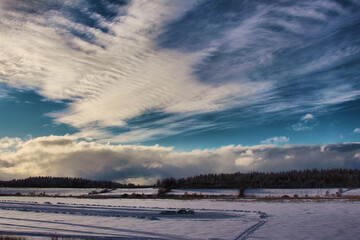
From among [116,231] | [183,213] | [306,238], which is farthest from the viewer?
[183,213]

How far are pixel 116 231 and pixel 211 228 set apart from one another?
7.17 meters

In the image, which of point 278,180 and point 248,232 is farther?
point 278,180

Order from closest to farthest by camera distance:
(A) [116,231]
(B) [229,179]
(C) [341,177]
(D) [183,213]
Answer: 1. (A) [116,231]
2. (D) [183,213]
3. (C) [341,177]
4. (B) [229,179]

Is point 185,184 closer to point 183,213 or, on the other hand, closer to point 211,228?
point 183,213

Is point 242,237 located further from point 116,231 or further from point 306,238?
point 116,231

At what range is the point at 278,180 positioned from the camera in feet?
538

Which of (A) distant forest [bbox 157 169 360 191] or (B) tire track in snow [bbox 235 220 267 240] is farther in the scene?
(A) distant forest [bbox 157 169 360 191]

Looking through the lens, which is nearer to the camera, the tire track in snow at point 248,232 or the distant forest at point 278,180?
the tire track in snow at point 248,232

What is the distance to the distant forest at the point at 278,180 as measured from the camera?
154 m

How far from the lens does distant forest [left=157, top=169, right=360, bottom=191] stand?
154375 mm

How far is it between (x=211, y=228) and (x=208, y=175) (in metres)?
161

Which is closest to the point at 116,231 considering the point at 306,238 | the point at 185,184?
the point at 306,238

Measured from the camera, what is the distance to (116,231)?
23.9m

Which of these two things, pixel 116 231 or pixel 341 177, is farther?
pixel 341 177
